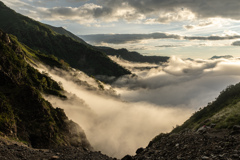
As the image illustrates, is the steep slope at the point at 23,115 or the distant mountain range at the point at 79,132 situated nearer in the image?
the distant mountain range at the point at 79,132

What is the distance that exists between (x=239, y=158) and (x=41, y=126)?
160ft

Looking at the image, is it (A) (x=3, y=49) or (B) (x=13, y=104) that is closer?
(B) (x=13, y=104)

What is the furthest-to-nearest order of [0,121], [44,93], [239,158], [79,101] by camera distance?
[79,101] → [44,93] → [0,121] → [239,158]

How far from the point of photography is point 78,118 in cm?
15925

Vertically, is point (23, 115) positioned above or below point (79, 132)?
above

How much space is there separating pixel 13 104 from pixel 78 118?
118m

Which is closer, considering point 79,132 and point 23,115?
point 23,115

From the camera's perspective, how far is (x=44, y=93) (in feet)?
302

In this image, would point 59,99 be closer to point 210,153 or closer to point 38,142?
point 38,142

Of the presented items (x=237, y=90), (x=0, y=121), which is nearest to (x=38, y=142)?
(x=0, y=121)

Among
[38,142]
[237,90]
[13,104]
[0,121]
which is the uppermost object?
[237,90]

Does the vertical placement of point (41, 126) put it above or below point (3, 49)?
below

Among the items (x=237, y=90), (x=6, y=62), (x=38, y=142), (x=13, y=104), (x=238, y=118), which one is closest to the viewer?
(x=238, y=118)

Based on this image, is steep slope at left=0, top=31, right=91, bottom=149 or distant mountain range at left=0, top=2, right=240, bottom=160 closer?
distant mountain range at left=0, top=2, right=240, bottom=160
